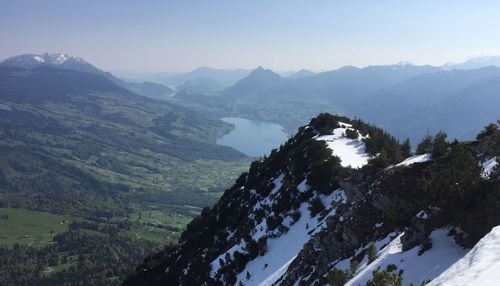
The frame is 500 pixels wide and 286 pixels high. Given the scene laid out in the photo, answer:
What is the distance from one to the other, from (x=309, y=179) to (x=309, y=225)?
8.73 meters

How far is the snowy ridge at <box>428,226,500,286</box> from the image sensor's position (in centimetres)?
1100

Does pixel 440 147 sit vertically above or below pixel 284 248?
above

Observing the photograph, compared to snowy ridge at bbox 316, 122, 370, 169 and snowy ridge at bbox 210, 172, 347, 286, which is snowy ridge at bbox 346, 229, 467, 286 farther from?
snowy ridge at bbox 316, 122, 370, 169

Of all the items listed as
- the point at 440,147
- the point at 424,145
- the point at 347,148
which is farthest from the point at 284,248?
→ the point at 347,148

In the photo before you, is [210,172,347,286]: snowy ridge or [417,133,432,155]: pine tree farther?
[210,172,347,286]: snowy ridge

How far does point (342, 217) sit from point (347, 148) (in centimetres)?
2595

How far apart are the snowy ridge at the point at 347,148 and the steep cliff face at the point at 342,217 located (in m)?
0.23

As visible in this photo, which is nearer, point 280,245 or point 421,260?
point 421,260

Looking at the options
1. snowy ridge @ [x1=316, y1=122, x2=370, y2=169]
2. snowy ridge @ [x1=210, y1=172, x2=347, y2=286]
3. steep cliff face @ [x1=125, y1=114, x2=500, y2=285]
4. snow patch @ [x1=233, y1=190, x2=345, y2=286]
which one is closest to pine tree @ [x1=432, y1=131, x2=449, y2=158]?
steep cliff face @ [x1=125, y1=114, x2=500, y2=285]

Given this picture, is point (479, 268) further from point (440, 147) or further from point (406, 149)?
point (406, 149)

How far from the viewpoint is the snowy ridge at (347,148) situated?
49.0m

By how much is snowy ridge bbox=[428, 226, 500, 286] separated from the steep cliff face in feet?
6.07

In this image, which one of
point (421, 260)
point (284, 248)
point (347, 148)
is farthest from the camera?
point (347, 148)

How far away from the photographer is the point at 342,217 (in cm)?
3180
